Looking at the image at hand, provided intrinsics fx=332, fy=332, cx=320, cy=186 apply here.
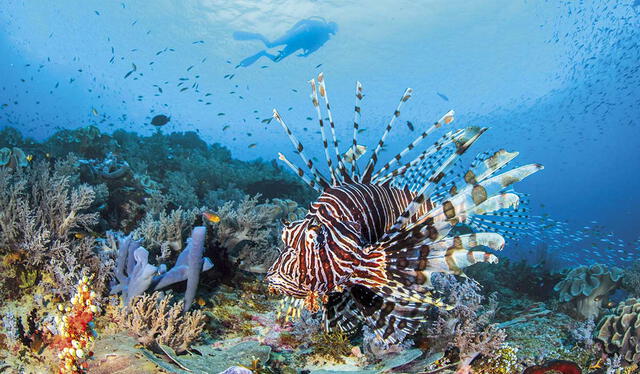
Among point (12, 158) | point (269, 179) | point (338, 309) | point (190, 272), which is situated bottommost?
point (338, 309)

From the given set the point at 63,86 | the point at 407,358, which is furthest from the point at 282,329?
the point at 63,86

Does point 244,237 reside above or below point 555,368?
above

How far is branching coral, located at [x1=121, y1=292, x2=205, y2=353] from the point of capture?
116 inches

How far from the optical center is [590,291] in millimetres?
6441

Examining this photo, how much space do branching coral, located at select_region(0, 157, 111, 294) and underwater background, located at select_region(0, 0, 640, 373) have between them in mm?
28

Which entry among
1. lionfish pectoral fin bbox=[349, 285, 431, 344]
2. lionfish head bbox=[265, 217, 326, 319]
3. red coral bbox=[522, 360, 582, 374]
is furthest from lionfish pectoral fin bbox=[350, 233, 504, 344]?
red coral bbox=[522, 360, 582, 374]

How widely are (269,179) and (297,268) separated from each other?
10.2 metres

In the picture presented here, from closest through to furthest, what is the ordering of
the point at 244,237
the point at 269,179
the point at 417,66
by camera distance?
the point at 244,237, the point at 269,179, the point at 417,66

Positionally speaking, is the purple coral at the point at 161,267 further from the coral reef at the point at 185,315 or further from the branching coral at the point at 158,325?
the branching coral at the point at 158,325

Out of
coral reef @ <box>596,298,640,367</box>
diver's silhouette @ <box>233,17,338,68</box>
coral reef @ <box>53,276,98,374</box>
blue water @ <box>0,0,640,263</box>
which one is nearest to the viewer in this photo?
coral reef @ <box>53,276,98,374</box>

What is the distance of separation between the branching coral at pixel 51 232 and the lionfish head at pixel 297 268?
7.75 feet

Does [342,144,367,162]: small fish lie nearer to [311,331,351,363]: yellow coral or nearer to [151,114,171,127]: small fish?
[311,331,351,363]: yellow coral

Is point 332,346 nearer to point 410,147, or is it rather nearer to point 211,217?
point 410,147

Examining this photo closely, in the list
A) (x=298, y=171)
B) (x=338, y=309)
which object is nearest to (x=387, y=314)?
(x=338, y=309)
